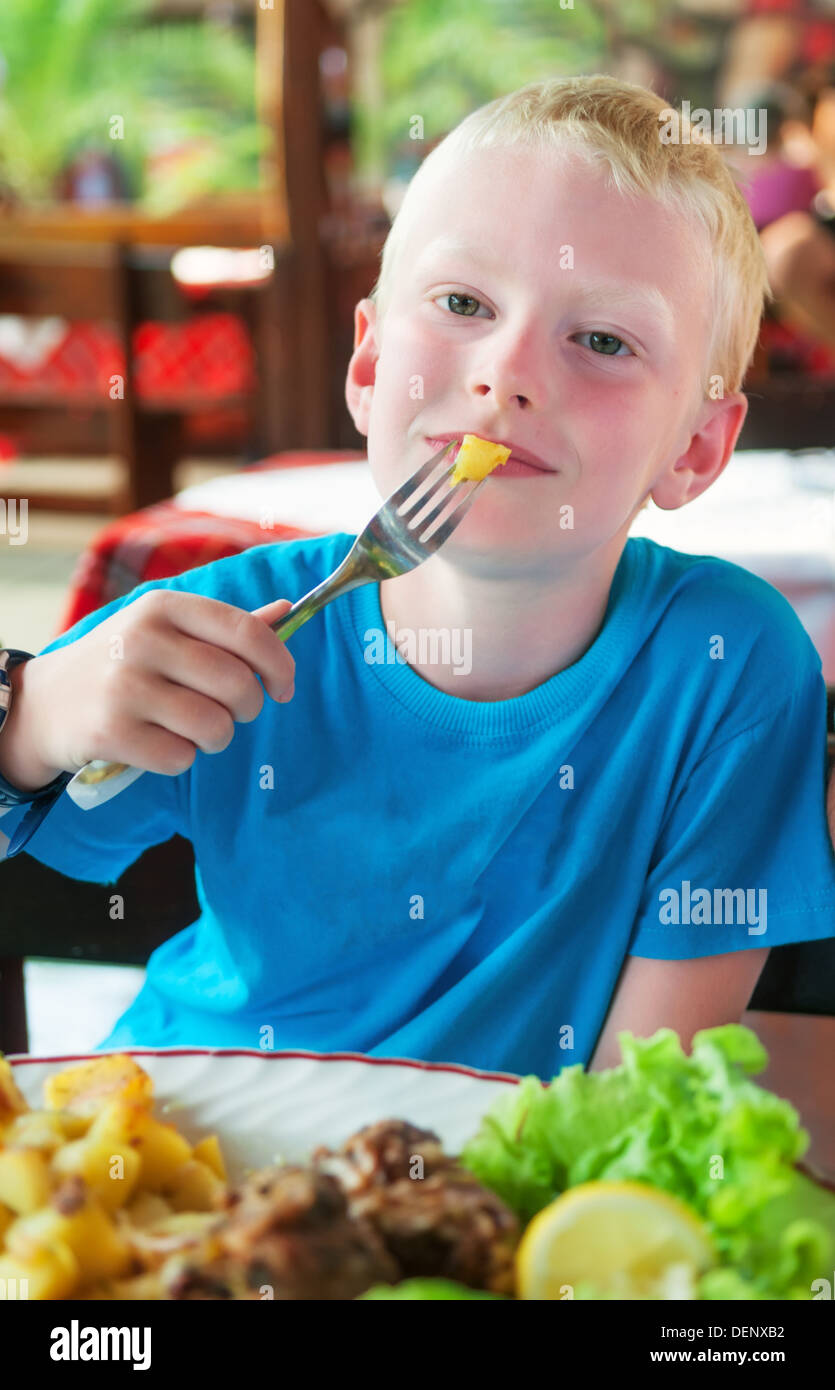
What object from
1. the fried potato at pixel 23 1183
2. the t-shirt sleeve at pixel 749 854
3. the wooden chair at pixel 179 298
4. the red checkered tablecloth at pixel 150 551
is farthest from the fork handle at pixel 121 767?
the wooden chair at pixel 179 298

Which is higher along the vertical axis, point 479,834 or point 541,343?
point 541,343

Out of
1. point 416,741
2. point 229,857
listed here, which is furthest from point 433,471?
point 229,857

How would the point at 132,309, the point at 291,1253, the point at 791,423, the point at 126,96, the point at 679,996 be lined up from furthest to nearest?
1. the point at 126,96
2. the point at 132,309
3. the point at 791,423
4. the point at 679,996
5. the point at 291,1253

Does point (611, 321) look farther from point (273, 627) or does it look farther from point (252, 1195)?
point (252, 1195)

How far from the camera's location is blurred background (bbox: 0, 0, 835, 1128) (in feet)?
7.51

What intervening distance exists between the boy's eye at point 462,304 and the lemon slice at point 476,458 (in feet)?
0.33

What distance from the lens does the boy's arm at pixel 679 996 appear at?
950mm

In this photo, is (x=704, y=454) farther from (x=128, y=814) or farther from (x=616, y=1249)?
(x=616, y=1249)

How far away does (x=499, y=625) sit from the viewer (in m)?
1.01

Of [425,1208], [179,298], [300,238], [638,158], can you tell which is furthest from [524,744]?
[179,298]

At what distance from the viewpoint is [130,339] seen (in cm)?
507

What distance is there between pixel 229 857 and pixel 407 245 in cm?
45

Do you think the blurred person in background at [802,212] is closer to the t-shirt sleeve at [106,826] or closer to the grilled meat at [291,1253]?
the t-shirt sleeve at [106,826]

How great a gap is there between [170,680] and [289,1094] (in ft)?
0.75
